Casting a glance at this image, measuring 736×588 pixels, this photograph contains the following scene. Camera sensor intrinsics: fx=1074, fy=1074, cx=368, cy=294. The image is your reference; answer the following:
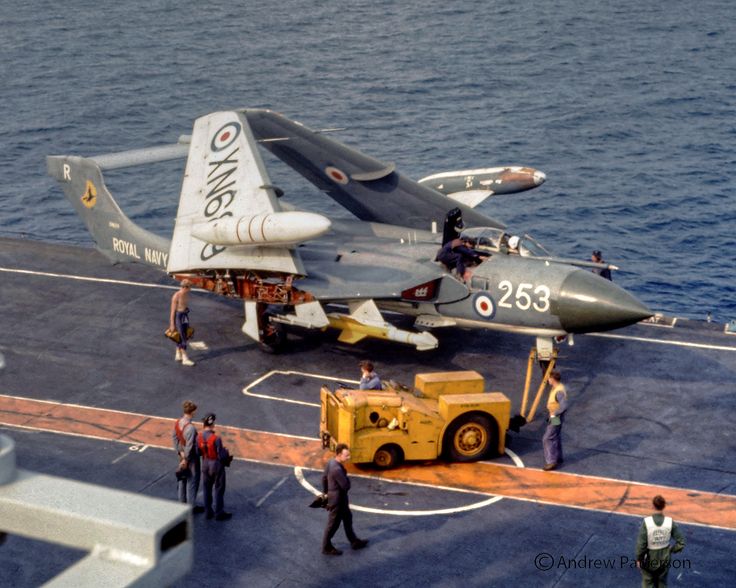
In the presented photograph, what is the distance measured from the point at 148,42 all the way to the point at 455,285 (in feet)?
220

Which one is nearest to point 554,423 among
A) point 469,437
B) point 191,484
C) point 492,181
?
point 469,437

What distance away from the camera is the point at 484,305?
27188 mm

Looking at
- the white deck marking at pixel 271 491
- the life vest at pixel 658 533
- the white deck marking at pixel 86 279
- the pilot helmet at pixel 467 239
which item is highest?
the pilot helmet at pixel 467 239

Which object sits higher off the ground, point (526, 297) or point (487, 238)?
point (487, 238)

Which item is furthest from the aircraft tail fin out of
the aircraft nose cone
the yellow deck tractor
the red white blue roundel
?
the aircraft nose cone

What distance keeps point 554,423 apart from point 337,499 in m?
5.74

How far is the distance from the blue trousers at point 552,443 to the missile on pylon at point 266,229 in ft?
22.5

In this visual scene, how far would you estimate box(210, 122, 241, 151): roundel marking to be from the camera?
97.0 feet

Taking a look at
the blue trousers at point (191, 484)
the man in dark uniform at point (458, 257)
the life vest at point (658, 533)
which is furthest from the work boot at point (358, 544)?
the man in dark uniform at point (458, 257)

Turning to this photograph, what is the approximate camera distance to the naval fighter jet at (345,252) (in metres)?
26.3

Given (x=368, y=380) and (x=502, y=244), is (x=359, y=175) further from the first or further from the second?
(x=368, y=380)

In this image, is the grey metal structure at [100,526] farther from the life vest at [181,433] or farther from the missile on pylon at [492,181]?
the missile on pylon at [492,181]

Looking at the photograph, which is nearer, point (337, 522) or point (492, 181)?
point (337, 522)

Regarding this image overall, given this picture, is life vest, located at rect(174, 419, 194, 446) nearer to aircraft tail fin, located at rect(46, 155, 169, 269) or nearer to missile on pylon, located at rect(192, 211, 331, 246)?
missile on pylon, located at rect(192, 211, 331, 246)
